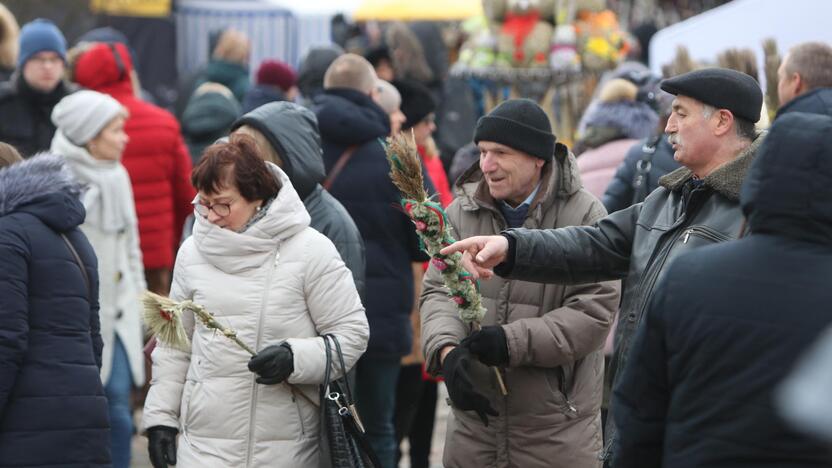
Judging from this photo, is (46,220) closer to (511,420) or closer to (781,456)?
(511,420)

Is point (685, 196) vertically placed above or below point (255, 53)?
above

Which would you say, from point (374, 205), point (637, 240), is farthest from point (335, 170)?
point (637, 240)

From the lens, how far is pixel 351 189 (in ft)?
22.3

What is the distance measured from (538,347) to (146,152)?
4208 mm

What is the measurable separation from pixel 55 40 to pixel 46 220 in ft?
12.1

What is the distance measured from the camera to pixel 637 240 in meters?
4.47

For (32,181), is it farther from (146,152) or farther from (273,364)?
(146,152)

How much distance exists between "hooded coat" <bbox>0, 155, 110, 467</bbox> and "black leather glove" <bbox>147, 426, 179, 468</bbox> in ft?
1.02

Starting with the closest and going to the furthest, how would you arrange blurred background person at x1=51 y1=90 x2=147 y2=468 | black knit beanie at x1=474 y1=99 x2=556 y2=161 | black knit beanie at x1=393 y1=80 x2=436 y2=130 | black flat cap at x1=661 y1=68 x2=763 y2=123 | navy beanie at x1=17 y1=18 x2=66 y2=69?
black flat cap at x1=661 y1=68 x2=763 y2=123, black knit beanie at x1=474 y1=99 x2=556 y2=161, blurred background person at x1=51 y1=90 x2=147 y2=468, black knit beanie at x1=393 y1=80 x2=436 y2=130, navy beanie at x1=17 y1=18 x2=66 y2=69

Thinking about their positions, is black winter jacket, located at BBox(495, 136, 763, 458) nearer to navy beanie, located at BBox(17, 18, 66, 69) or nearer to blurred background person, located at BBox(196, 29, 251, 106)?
navy beanie, located at BBox(17, 18, 66, 69)

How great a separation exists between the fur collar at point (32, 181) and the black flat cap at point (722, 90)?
2.23m

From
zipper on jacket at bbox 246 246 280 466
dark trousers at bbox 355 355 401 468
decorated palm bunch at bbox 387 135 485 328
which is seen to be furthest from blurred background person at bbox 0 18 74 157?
decorated palm bunch at bbox 387 135 485 328

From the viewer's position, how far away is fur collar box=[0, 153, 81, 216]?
5020mm

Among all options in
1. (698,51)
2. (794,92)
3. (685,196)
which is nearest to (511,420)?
(685,196)
